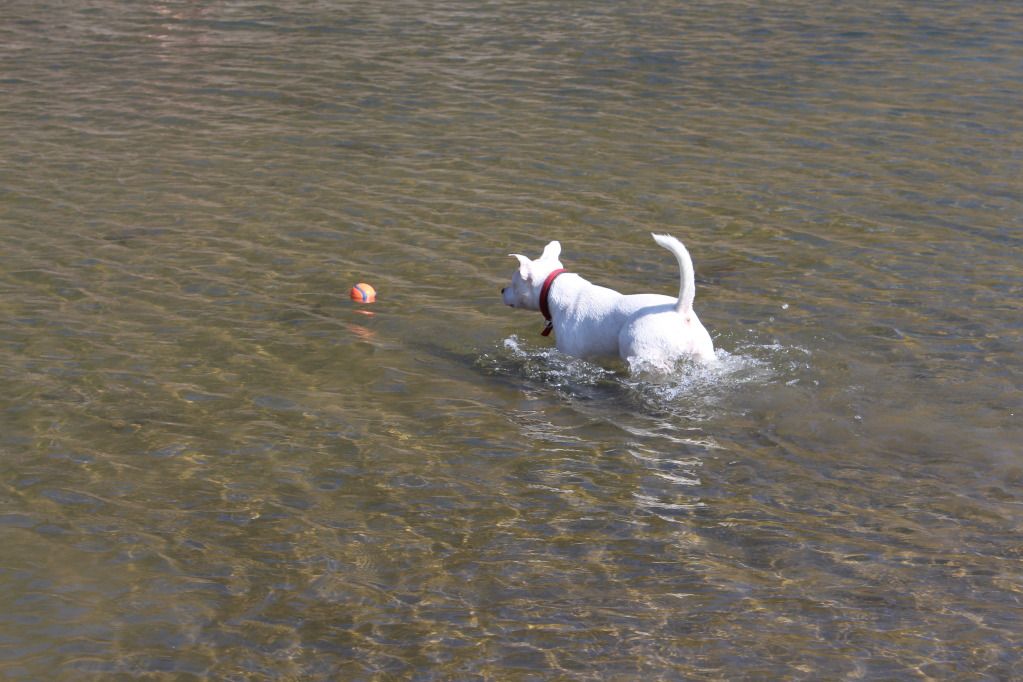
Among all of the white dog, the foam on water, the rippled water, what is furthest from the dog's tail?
the rippled water

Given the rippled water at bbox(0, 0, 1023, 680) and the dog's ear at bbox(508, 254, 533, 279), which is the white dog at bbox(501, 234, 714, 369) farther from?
the rippled water at bbox(0, 0, 1023, 680)

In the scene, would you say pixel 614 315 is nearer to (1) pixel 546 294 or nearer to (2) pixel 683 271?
(1) pixel 546 294

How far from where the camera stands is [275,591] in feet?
18.2

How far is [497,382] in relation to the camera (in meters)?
7.96

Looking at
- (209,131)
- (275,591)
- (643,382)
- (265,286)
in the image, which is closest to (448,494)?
(275,591)

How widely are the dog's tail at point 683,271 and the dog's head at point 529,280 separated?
1141 millimetres

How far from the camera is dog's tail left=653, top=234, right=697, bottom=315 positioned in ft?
22.8

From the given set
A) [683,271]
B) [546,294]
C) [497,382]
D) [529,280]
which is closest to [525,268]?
[529,280]

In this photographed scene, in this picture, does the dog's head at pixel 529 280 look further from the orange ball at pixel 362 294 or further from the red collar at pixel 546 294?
the orange ball at pixel 362 294

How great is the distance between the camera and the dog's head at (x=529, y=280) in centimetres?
820

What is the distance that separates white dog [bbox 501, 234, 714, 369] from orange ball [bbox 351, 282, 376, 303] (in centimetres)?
116

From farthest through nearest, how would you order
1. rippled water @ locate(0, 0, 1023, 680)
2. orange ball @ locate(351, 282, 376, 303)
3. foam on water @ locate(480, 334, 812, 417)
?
orange ball @ locate(351, 282, 376, 303) → foam on water @ locate(480, 334, 812, 417) → rippled water @ locate(0, 0, 1023, 680)

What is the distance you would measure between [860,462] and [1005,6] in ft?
48.3

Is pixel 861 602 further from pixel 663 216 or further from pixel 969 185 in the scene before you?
pixel 969 185
